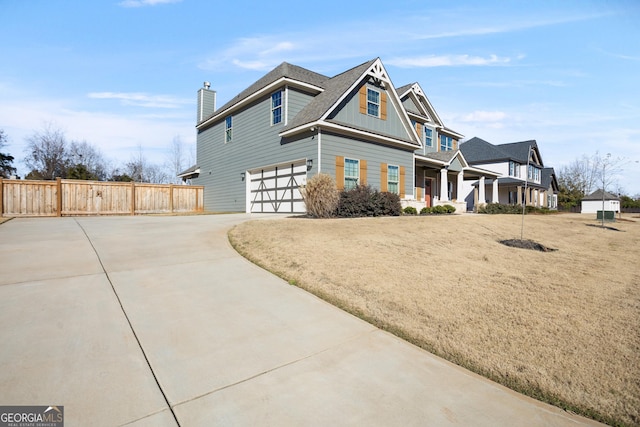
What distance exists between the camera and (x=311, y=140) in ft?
44.2

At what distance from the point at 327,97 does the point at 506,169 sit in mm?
24736

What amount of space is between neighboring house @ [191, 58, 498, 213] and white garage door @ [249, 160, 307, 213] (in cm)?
5

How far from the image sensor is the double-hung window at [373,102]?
51.3ft

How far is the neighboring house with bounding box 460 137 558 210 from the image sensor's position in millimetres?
29609

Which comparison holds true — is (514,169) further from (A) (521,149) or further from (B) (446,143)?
(B) (446,143)

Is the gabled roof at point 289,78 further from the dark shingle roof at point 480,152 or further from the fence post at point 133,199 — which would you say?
the dark shingle roof at point 480,152

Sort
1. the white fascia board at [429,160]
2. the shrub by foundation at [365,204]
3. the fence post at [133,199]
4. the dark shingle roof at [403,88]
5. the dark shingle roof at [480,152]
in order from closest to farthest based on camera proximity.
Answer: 1. the shrub by foundation at [365,204]
2. the fence post at [133,199]
3. the white fascia board at [429,160]
4. the dark shingle roof at [403,88]
5. the dark shingle roof at [480,152]

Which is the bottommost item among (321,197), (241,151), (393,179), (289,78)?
(321,197)

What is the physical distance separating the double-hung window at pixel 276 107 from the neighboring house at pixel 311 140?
0.05 metres

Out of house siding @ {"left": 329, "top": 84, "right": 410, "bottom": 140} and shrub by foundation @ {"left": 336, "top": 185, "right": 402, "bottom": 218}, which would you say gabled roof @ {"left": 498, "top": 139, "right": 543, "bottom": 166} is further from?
shrub by foundation @ {"left": 336, "top": 185, "right": 402, "bottom": 218}

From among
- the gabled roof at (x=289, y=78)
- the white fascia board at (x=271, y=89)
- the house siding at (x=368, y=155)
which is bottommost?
the house siding at (x=368, y=155)

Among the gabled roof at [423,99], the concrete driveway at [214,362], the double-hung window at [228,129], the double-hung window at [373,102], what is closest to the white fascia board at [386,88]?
the double-hung window at [373,102]

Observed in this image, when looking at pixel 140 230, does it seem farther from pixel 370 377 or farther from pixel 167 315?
pixel 370 377

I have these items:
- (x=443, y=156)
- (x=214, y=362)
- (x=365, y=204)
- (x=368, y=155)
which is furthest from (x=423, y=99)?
(x=214, y=362)
